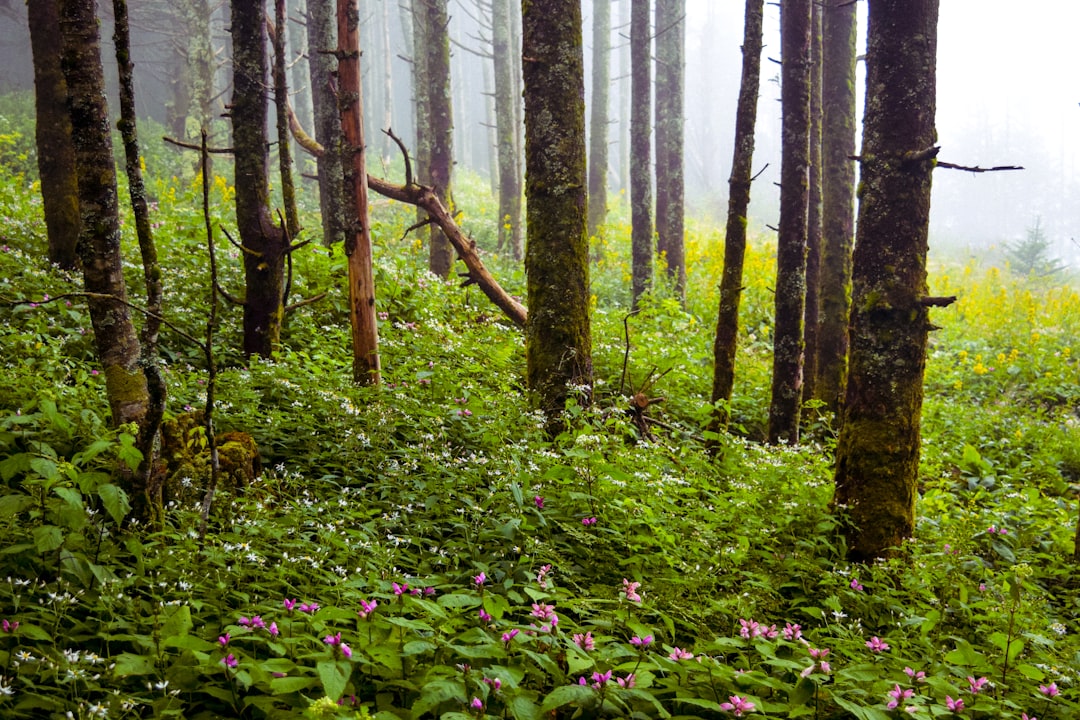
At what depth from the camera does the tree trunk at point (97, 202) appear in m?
3.13

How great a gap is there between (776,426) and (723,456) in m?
1.82

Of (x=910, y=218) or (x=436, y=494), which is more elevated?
(x=910, y=218)

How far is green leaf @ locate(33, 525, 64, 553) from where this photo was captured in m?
2.39

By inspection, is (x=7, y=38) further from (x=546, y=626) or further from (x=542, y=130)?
(x=546, y=626)

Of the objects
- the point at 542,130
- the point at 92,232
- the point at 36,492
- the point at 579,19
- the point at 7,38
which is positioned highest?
the point at 7,38

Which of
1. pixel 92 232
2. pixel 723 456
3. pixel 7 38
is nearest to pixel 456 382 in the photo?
pixel 723 456

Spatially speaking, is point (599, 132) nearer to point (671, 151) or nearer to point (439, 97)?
point (671, 151)

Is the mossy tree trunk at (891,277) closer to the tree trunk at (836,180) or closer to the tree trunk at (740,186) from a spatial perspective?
the tree trunk at (740,186)

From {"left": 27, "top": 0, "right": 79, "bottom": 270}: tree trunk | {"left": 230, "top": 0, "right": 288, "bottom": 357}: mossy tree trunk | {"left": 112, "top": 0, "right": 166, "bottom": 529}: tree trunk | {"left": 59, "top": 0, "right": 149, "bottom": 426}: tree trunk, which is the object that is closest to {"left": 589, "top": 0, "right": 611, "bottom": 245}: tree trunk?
{"left": 230, "top": 0, "right": 288, "bottom": 357}: mossy tree trunk

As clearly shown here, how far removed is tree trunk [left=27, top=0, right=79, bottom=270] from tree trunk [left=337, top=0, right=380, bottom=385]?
10.5 ft

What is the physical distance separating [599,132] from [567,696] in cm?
1942

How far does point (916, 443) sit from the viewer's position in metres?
4.24

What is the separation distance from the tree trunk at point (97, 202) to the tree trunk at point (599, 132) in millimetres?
13998

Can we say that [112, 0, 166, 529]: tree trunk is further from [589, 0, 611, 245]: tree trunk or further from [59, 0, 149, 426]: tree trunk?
[589, 0, 611, 245]: tree trunk
